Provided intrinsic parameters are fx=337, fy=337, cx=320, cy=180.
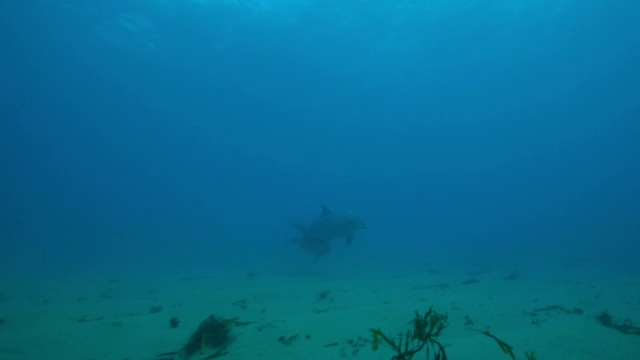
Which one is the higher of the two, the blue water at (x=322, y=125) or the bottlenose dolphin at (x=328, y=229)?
the blue water at (x=322, y=125)

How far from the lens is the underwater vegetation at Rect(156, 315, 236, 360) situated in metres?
4.81

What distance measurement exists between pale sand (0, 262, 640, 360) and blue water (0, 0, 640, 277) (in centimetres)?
995

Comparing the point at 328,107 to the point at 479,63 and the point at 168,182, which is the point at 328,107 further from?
the point at 168,182

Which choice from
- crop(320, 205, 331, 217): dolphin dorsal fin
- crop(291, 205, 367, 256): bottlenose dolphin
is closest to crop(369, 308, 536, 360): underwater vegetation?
crop(291, 205, 367, 256): bottlenose dolphin

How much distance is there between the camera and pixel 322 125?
297 feet

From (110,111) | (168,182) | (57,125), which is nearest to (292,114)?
(110,111)

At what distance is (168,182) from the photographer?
518 ft

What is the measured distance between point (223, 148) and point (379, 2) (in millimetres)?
90895

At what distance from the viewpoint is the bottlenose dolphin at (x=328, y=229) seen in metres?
13.6

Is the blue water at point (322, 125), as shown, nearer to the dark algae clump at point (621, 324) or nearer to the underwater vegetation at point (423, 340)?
the dark algae clump at point (621, 324)

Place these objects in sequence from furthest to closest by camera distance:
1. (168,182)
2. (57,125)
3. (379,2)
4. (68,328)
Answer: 1. (168,182)
2. (57,125)
3. (379,2)
4. (68,328)

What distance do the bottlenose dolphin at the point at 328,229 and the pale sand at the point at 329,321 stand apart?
329 cm

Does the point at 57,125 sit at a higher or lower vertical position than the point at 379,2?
higher

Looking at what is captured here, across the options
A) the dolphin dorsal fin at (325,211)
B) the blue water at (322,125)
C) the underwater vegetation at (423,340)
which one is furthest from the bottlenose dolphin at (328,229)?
the underwater vegetation at (423,340)
